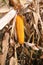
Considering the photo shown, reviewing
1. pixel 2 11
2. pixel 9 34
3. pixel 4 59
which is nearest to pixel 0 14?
pixel 2 11

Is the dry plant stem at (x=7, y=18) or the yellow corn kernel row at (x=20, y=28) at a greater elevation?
the dry plant stem at (x=7, y=18)

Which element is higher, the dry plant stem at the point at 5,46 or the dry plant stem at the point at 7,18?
the dry plant stem at the point at 7,18

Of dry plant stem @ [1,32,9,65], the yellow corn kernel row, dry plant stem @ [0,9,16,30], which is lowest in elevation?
dry plant stem @ [1,32,9,65]

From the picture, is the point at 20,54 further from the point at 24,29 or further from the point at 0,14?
the point at 0,14

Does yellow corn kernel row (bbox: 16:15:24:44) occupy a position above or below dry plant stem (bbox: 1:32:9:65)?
above

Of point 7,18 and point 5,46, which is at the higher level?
point 7,18

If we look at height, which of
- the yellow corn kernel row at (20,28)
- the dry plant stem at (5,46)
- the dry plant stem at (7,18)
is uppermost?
the dry plant stem at (7,18)

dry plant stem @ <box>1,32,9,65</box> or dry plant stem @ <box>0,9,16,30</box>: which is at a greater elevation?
dry plant stem @ <box>0,9,16,30</box>

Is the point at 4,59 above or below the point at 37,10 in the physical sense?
below
